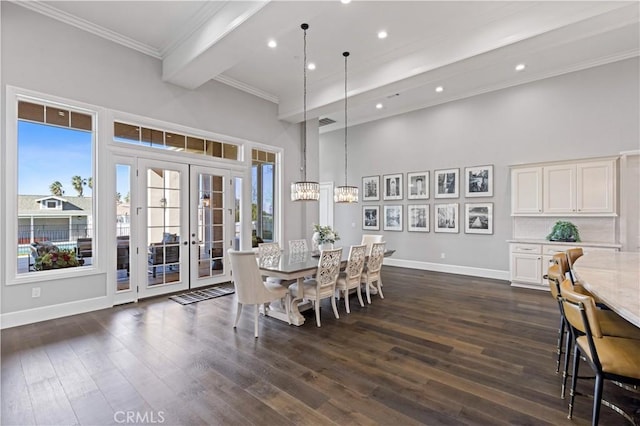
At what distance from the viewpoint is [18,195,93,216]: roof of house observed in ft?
12.8

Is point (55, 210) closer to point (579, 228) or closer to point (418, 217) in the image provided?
point (418, 217)

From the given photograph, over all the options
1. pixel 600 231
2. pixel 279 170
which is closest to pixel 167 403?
pixel 279 170

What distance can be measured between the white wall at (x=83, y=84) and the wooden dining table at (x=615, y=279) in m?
5.62

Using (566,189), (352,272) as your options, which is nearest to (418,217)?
(566,189)

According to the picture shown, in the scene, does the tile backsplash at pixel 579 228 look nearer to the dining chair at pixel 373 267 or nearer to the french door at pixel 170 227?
the dining chair at pixel 373 267

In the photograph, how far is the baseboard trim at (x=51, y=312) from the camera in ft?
12.1

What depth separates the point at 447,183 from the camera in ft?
23.4

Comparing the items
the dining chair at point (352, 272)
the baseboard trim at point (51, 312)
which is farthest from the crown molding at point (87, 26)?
the dining chair at point (352, 272)

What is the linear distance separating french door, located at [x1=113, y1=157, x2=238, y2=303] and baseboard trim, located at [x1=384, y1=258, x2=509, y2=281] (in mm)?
4322

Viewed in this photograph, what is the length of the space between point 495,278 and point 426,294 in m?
2.22

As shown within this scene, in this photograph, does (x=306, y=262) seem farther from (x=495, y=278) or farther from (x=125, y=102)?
(x=495, y=278)

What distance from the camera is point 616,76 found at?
523cm

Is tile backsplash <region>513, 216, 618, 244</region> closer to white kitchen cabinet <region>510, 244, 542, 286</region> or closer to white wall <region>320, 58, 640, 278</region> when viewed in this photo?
white wall <region>320, 58, 640, 278</region>

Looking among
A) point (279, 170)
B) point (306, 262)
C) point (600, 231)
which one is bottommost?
point (306, 262)
